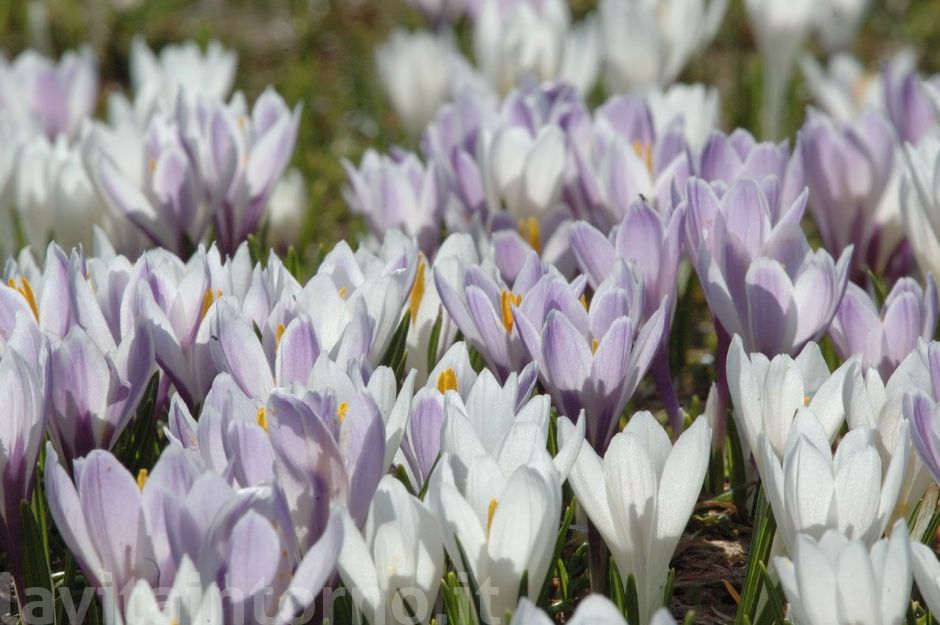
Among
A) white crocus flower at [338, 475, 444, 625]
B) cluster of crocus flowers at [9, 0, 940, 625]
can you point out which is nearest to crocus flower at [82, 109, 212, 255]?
cluster of crocus flowers at [9, 0, 940, 625]

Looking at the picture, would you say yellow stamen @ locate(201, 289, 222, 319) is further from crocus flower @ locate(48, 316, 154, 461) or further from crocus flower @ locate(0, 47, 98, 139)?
crocus flower @ locate(0, 47, 98, 139)

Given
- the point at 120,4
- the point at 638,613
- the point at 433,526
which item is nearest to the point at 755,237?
the point at 638,613

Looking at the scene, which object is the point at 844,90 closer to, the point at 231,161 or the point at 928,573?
the point at 231,161

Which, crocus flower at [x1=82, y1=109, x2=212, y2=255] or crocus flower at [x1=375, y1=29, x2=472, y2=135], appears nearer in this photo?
crocus flower at [x1=82, y1=109, x2=212, y2=255]

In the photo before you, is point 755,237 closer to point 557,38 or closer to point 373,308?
point 373,308

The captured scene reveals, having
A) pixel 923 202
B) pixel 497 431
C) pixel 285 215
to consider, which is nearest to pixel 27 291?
pixel 497 431

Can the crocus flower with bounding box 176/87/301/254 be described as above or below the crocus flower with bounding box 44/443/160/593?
above

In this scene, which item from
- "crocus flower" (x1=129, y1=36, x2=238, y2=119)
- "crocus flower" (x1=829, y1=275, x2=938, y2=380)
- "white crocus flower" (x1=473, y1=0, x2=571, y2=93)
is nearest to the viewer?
"crocus flower" (x1=829, y1=275, x2=938, y2=380)
